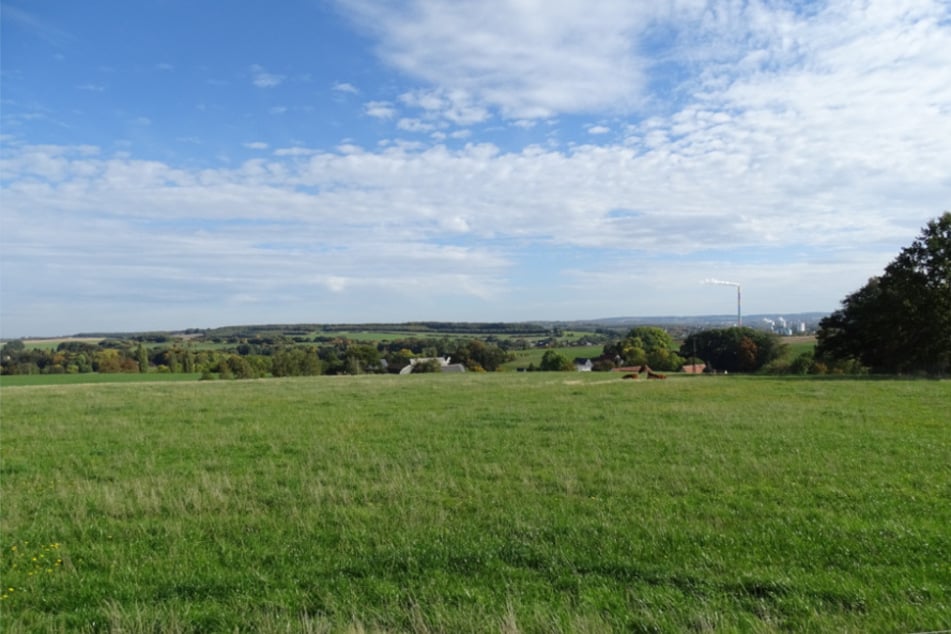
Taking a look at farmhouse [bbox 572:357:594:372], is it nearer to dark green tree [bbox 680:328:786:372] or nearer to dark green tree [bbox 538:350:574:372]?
dark green tree [bbox 538:350:574:372]

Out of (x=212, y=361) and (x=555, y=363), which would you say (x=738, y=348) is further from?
(x=212, y=361)

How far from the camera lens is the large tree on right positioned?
131ft

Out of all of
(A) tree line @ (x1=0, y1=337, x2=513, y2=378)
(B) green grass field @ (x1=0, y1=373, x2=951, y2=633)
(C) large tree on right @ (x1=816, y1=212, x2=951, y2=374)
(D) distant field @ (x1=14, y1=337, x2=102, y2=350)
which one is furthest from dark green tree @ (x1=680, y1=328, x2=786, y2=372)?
(D) distant field @ (x1=14, y1=337, x2=102, y2=350)

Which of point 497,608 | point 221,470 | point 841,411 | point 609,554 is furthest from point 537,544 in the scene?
point 841,411

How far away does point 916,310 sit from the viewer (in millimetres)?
40312

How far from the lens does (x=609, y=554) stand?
6.88 metres

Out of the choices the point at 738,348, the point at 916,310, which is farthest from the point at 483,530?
the point at 738,348

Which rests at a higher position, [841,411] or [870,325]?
[870,325]

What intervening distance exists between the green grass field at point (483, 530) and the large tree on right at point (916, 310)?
28683 millimetres

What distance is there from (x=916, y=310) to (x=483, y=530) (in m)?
43.4

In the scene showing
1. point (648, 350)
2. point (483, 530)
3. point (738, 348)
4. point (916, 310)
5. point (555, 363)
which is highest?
point (916, 310)

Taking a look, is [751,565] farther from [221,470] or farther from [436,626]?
[221,470]

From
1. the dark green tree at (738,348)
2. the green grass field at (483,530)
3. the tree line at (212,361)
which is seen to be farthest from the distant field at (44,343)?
the dark green tree at (738,348)

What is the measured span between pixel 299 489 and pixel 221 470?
2.71 meters
